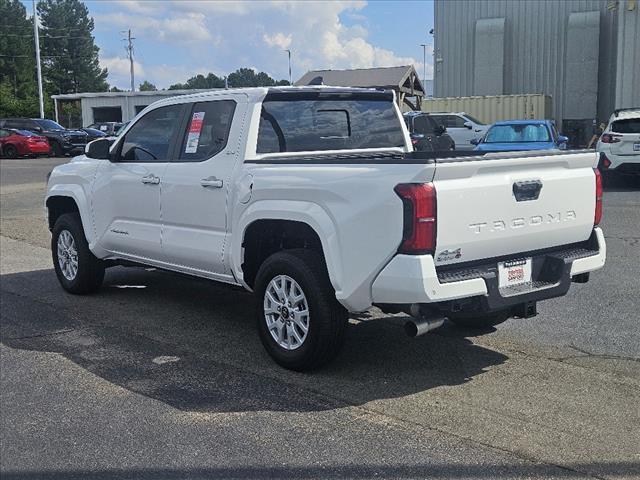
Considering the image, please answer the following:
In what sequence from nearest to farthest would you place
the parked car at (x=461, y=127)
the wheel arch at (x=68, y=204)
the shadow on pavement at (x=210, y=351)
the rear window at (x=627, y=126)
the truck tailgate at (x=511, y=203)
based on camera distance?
the truck tailgate at (x=511, y=203)
the shadow on pavement at (x=210, y=351)
the wheel arch at (x=68, y=204)
the rear window at (x=627, y=126)
the parked car at (x=461, y=127)

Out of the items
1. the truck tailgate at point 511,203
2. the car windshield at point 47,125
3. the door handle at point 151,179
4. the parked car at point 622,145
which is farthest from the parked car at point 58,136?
the truck tailgate at point 511,203

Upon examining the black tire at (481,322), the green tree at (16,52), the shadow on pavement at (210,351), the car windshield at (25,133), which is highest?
the green tree at (16,52)

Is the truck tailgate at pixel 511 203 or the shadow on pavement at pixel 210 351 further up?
the truck tailgate at pixel 511 203

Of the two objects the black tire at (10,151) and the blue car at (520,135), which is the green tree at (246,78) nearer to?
the black tire at (10,151)

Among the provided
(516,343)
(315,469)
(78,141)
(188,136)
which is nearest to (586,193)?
(516,343)

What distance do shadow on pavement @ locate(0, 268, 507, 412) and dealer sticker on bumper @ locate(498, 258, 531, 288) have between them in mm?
773

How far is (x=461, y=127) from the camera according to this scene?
92.5ft

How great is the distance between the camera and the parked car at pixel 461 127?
91.1 feet

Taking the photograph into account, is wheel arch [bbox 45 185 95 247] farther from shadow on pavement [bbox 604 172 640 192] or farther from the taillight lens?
shadow on pavement [bbox 604 172 640 192]

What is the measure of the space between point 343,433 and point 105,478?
1.27 metres

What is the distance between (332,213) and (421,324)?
880mm

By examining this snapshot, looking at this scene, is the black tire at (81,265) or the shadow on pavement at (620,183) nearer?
the black tire at (81,265)

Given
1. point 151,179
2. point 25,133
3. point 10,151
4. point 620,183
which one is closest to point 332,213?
point 151,179

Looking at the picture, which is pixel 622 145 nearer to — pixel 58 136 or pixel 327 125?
pixel 327 125
